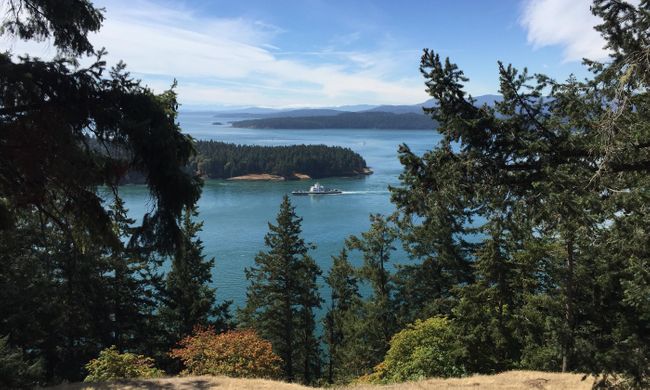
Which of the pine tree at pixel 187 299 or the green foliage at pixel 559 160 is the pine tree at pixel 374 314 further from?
the green foliage at pixel 559 160

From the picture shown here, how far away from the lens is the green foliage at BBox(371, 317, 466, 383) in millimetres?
14922

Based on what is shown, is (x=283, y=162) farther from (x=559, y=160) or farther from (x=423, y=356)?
(x=559, y=160)

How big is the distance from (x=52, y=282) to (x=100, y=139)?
17.7 meters

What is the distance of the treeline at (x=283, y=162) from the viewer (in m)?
114

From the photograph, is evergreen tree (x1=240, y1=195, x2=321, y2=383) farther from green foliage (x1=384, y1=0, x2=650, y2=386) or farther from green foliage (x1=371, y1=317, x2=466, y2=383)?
green foliage (x1=384, y1=0, x2=650, y2=386)

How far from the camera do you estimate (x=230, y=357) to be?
1488cm

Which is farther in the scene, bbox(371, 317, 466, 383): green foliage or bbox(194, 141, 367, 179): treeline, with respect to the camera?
bbox(194, 141, 367, 179): treeline

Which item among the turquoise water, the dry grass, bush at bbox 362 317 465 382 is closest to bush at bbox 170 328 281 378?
the dry grass

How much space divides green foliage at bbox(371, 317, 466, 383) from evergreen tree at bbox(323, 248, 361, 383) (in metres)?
14.4

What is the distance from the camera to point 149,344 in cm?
2270

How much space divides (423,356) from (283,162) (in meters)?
103

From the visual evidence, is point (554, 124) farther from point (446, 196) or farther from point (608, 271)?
point (608, 271)

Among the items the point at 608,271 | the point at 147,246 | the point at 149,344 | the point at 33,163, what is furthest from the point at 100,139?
the point at 149,344

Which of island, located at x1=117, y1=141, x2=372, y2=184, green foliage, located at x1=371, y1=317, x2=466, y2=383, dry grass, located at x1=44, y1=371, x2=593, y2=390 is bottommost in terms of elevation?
green foliage, located at x1=371, y1=317, x2=466, y2=383
